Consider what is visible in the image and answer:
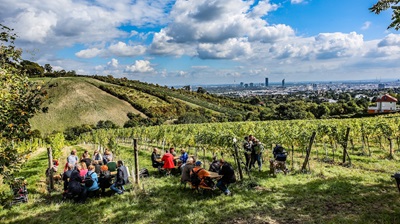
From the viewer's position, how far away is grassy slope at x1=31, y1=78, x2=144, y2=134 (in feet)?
204

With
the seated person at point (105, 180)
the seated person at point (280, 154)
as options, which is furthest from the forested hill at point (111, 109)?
the seated person at point (105, 180)

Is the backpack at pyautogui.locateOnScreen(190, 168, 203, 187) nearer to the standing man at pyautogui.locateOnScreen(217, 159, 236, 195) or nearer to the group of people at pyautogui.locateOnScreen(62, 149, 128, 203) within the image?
the standing man at pyautogui.locateOnScreen(217, 159, 236, 195)

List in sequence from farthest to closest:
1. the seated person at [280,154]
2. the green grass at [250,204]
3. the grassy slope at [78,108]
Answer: the grassy slope at [78,108], the seated person at [280,154], the green grass at [250,204]

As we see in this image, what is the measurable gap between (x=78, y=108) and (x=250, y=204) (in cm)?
6979

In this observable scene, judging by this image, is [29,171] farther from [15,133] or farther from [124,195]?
[15,133]

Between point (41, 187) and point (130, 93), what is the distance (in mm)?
81139

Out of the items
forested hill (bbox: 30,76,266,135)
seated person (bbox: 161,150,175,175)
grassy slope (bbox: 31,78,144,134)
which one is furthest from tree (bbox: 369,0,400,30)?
grassy slope (bbox: 31,78,144,134)

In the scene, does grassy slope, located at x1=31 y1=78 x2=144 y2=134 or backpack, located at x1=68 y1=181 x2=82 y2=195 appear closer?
backpack, located at x1=68 y1=181 x2=82 y2=195

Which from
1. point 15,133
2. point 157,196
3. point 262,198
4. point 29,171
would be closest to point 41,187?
point 29,171

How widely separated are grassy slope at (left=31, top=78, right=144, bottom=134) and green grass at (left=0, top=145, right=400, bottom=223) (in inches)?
2258

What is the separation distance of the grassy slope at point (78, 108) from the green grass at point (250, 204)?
57.3 meters

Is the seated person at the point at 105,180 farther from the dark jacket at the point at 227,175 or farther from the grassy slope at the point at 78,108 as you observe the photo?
the grassy slope at the point at 78,108

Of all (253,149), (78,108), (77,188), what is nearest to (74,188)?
(77,188)

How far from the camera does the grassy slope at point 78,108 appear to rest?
2453 inches
